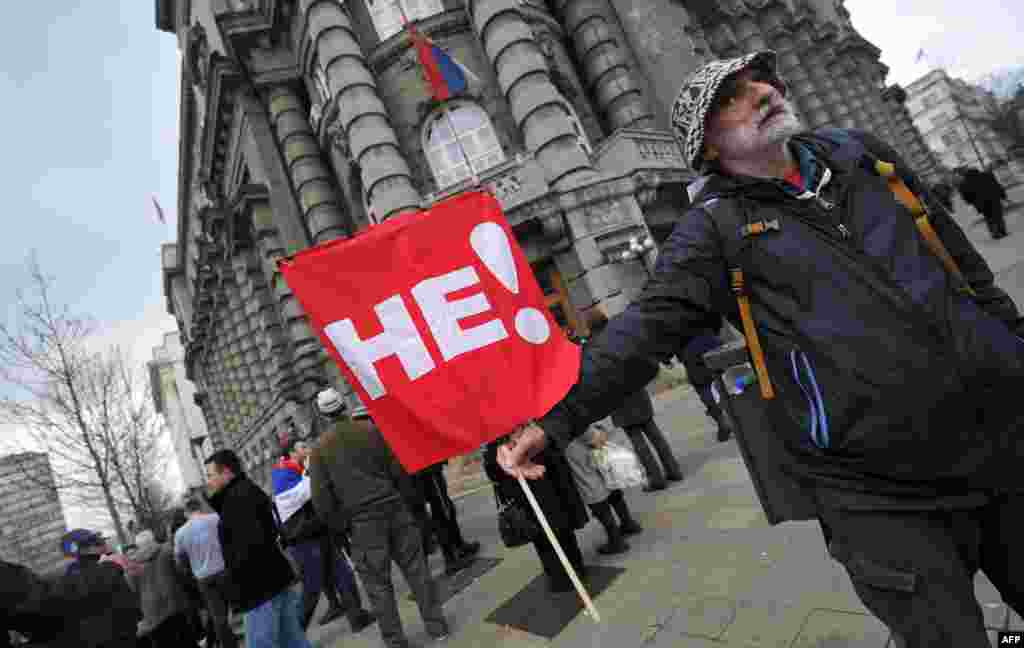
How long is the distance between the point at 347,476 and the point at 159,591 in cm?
363

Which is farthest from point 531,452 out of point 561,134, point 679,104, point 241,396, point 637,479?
point 241,396

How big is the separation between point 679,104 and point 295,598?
419 cm

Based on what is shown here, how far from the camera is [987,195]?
10.7 m

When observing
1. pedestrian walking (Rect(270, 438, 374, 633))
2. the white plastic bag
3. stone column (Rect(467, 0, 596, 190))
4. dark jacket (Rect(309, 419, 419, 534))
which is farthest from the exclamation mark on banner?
stone column (Rect(467, 0, 596, 190))

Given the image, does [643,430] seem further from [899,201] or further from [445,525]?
[899,201]

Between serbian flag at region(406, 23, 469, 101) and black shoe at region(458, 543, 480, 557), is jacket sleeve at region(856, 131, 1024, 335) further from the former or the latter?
serbian flag at region(406, 23, 469, 101)

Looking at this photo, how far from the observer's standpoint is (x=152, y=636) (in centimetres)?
555

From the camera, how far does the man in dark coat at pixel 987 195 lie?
1063 cm

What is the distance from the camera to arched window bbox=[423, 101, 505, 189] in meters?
13.6

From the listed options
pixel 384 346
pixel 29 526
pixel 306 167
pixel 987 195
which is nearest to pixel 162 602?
pixel 384 346

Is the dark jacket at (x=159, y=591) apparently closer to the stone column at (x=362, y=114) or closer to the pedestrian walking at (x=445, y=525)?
the pedestrian walking at (x=445, y=525)

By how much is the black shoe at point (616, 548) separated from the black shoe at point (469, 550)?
1.94 meters

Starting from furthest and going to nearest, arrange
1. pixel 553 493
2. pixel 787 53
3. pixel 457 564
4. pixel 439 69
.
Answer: pixel 787 53
pixel 439 69
pixel 457 564
pixel 553 493

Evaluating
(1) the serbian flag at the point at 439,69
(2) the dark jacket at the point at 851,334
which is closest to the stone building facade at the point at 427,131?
(1) the serbian flag at the point at 439,69
